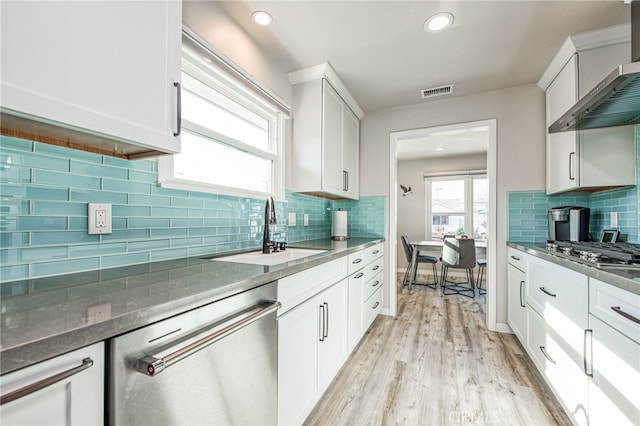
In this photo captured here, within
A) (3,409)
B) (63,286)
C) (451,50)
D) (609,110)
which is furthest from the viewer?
(451,50)

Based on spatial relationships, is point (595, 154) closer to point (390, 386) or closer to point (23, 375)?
point (390, 386)

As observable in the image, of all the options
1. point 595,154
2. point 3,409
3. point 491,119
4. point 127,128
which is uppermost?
point 491,119

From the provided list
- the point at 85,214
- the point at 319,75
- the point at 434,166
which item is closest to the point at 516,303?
the point at 319,75

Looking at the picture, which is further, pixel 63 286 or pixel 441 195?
pixel 441 195

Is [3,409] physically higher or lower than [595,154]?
lower

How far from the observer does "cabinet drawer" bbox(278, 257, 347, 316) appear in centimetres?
121

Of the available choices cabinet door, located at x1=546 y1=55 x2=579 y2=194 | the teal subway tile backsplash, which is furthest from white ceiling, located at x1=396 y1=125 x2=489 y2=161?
the teal subway tile backsplash

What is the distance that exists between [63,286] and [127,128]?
20.6 inches

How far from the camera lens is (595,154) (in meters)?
1.95

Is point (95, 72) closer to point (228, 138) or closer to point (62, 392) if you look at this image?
point (62, 392)

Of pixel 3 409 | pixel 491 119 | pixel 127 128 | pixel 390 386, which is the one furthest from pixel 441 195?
pixel 3 409

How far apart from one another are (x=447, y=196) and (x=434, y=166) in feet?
2.24

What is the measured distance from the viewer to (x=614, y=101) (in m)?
1.43

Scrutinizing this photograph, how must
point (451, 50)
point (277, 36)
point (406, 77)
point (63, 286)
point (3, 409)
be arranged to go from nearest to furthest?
point (3, 409)
point (63, 286)
point (277, 36)
point (451, 50)
point (406, 77)
